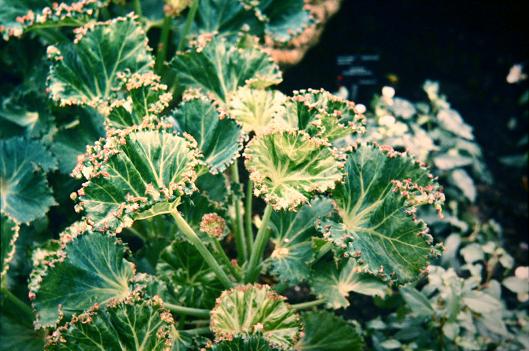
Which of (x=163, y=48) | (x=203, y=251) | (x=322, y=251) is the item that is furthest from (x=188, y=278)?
(x=163, y=48)

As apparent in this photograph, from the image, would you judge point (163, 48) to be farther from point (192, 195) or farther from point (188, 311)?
point (188, 311)

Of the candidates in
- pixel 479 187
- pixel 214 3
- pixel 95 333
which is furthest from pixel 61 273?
pixel 479 187

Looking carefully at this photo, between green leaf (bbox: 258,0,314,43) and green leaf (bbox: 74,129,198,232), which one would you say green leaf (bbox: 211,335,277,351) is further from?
green leaf (bbox: 258,0,314,43)

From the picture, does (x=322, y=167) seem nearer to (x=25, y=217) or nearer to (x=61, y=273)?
(x=61, y=273)

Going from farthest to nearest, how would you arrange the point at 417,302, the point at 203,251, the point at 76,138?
the point at 76,138 < the point at 417,302 < the point at 203,251

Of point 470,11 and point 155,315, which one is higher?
point 470,11

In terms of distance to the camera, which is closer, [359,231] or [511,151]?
[359,231]

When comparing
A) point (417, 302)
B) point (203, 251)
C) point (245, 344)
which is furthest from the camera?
point (417, 302)
